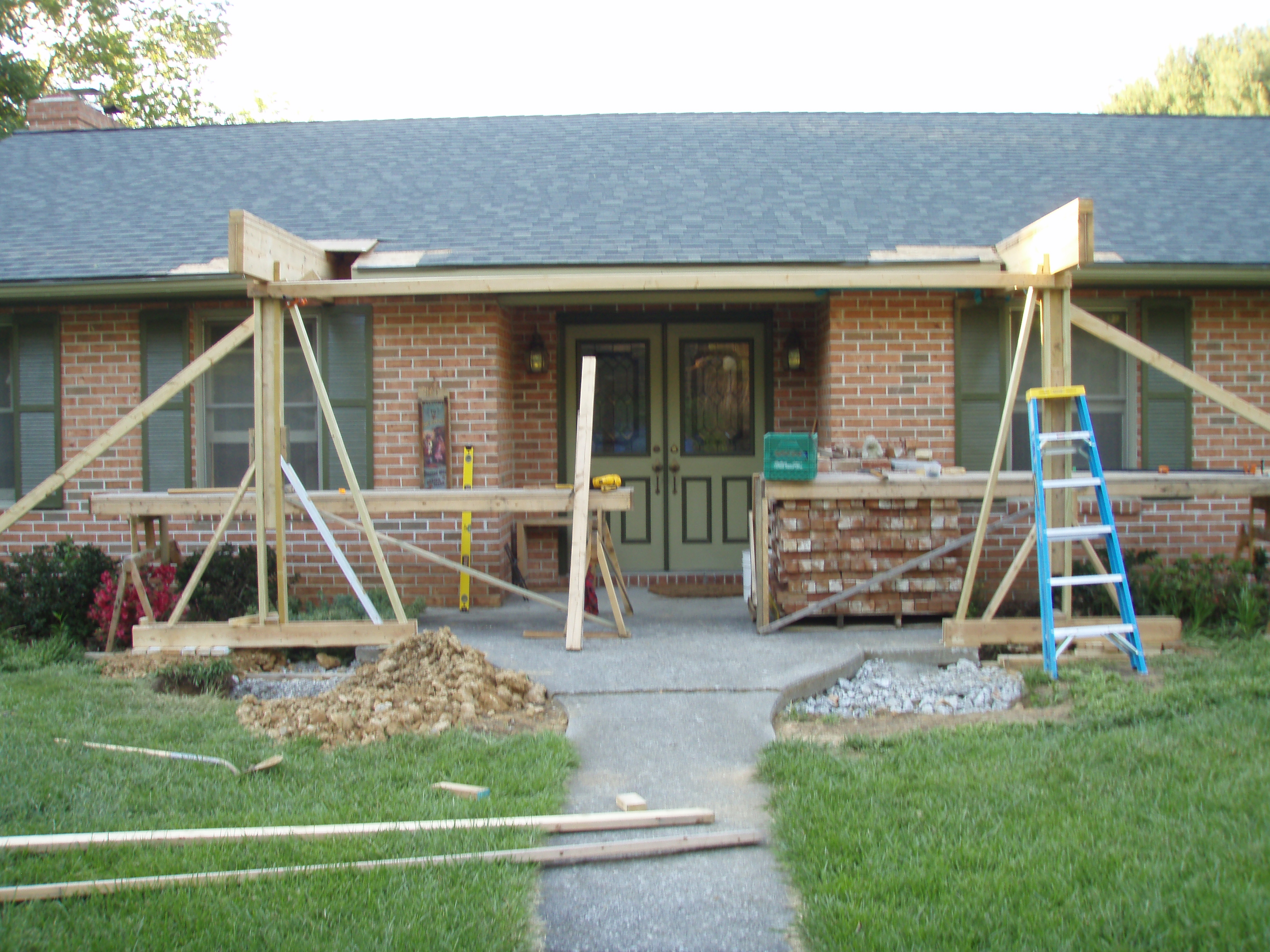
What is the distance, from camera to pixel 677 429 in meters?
9.84

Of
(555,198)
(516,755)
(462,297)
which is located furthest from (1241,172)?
(516,755)

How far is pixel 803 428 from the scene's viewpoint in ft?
31.9

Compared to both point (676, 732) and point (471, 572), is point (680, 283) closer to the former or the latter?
point (471, 572)

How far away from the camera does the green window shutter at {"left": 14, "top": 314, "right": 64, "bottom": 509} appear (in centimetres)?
886

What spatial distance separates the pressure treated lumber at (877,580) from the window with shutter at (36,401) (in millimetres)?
6021

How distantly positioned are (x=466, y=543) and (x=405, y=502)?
125 centimetres

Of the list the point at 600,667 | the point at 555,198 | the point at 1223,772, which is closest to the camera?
the point at 1223,772

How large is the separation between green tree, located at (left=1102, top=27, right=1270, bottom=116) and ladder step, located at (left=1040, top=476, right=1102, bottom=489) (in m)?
25.5

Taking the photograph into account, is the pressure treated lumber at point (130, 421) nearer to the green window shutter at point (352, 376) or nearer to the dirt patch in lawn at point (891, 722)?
the green window shutter at point (352, 376)

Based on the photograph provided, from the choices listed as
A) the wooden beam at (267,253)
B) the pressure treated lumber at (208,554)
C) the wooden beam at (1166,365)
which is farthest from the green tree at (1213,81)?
the pressure treated lumber at (208,554)

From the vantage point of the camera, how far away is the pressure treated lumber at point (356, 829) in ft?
11.8

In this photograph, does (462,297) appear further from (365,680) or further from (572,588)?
(365,680)

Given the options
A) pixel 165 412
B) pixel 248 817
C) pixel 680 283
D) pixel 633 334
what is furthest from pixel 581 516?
pixel 165 412

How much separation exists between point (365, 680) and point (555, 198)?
17.1 feet
